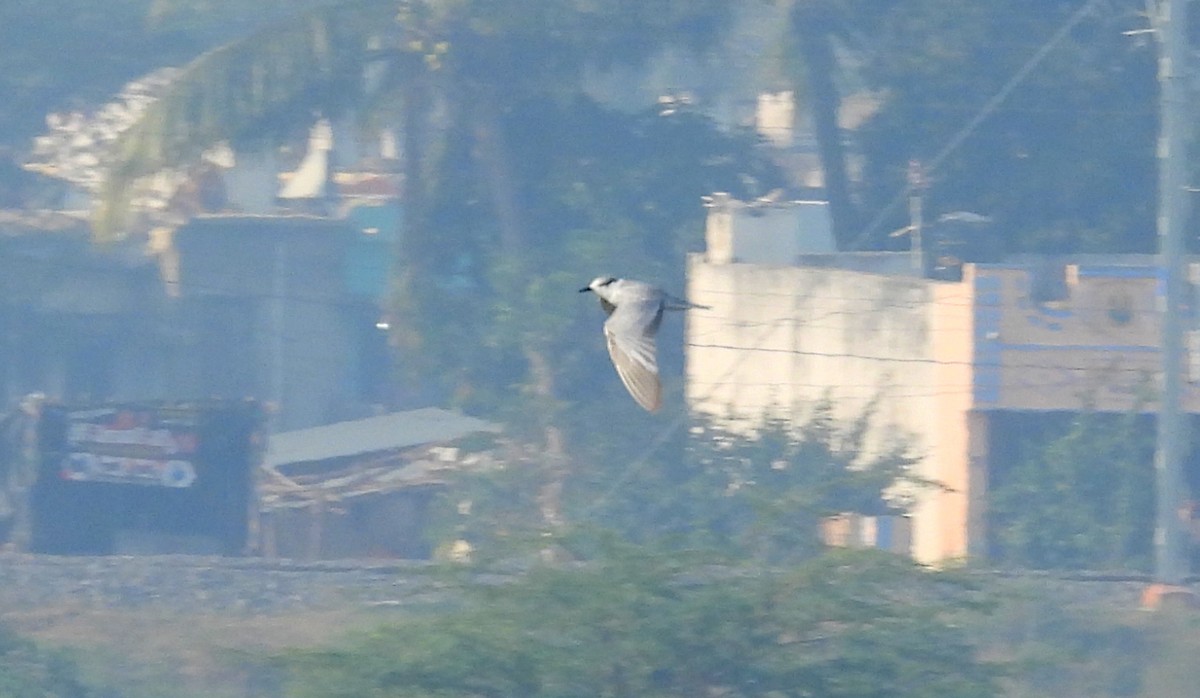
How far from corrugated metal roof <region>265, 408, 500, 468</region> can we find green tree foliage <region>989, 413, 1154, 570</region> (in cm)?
Result: 517

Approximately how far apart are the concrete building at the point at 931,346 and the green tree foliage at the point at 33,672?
750 cm

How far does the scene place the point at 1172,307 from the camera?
16844 millimetres

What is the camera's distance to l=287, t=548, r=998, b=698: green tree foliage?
9875 mm

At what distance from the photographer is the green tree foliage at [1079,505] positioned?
18.4 m

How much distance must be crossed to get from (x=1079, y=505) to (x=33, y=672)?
8893mm

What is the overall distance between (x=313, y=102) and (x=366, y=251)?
5.92m

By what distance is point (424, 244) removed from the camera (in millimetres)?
22312

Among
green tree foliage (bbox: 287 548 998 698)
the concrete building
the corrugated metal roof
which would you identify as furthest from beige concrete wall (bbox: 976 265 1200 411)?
green tree foliage (bbox: 287 548 998 698)

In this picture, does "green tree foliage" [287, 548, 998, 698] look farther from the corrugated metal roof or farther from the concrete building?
the corrugated metal roof

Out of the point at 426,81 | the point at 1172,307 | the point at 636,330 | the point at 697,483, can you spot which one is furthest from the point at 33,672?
the point at 426,81

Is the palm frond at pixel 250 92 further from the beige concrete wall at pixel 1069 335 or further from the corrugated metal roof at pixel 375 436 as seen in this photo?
the beige concrete wall at pixel 1069 335

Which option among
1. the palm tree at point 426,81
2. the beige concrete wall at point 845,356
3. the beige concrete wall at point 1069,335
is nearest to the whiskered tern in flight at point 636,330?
the beige concrete wall at point 1069,335

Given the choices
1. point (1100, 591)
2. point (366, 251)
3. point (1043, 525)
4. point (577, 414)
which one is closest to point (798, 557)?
point (1100, 591)

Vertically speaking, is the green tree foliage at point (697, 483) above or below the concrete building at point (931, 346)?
below
